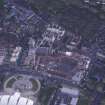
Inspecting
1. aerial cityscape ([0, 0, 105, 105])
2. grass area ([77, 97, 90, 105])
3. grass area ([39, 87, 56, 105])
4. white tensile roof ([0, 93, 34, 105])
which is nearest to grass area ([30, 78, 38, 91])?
aerial cityscape ([0, 0, 105, 105])

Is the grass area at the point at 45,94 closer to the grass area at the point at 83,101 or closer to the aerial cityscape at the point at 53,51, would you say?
the aerial cityscape at the point at 53,51

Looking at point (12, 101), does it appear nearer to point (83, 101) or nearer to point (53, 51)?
point (83, 101)

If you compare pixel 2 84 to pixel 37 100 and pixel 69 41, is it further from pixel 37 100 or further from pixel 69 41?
pixel 69 41

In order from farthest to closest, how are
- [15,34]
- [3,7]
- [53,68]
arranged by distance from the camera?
1. [3,7]
2. [15,34]
3. [53,68]

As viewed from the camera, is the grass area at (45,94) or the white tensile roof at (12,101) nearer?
the white tensile roof at (12,101)

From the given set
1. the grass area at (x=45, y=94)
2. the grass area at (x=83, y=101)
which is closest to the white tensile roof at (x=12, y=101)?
the grass area at (x=45, y=94)

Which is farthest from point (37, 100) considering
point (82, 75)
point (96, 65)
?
point (96, 65)

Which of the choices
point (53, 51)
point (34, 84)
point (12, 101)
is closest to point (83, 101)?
point (34, 84)
